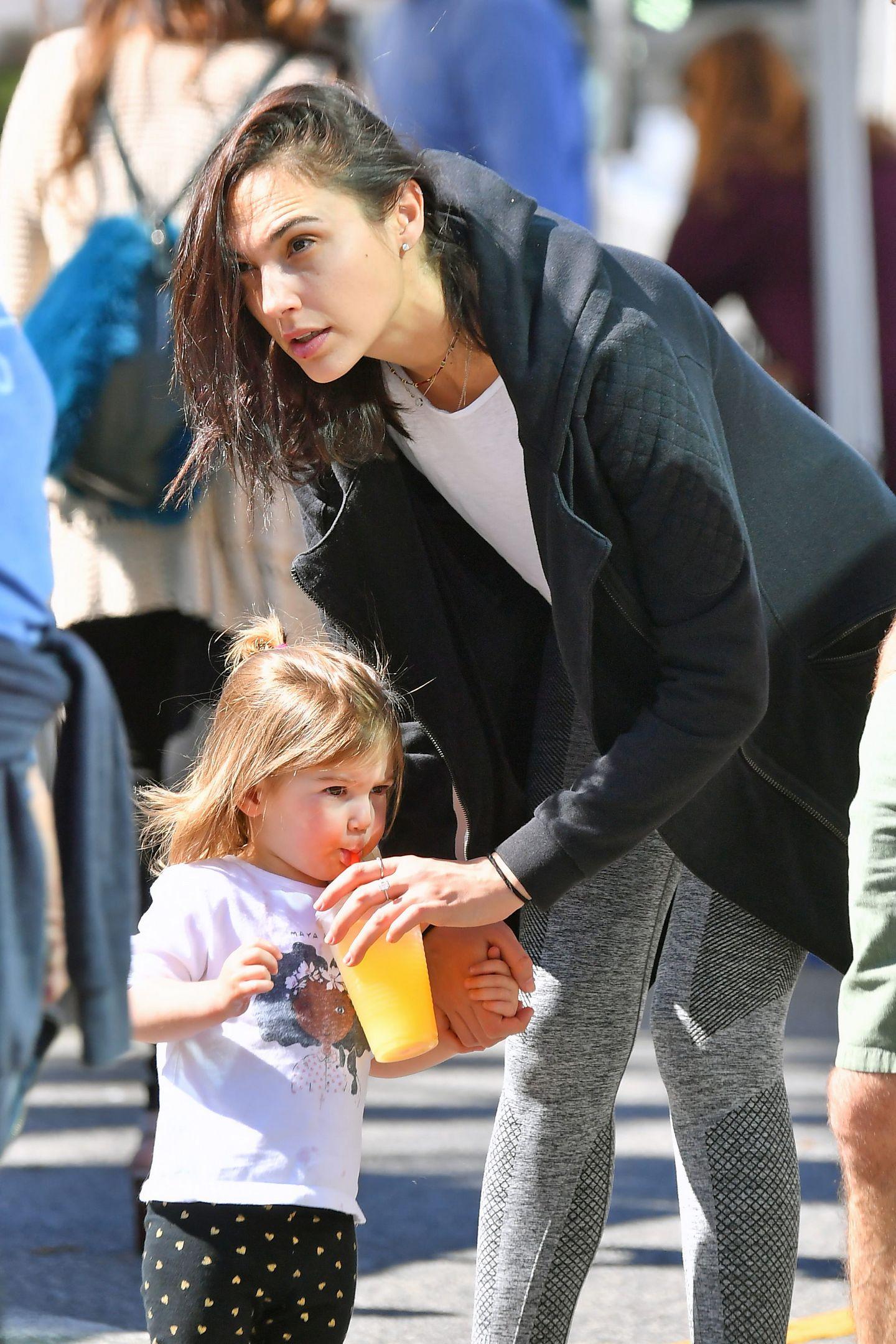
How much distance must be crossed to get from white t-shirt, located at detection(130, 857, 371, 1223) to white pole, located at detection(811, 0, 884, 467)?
3.60 metres

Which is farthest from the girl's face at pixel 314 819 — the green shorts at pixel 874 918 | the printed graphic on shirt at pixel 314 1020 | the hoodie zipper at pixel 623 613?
the green shorts at pixel 874 918

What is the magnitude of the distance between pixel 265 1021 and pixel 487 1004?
0.27 meters

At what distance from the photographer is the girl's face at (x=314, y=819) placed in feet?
6.74

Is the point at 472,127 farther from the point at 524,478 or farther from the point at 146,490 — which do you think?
the point at 524,478

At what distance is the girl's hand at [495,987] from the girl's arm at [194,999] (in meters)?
0.28

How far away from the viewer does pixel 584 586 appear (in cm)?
192

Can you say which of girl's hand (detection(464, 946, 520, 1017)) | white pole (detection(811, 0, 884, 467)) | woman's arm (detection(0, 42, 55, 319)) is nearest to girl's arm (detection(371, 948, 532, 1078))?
girl's hand (detection(464, 946, 520, 1017))

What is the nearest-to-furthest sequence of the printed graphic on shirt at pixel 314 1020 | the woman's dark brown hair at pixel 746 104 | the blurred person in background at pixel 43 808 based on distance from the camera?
the blurred person in background at pixel 43 808
the printed graphic on shirt at pixel 314 1020
the woman's dark brown hair at pixel 746 104

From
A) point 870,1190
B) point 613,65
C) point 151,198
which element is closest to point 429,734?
point 870,1190

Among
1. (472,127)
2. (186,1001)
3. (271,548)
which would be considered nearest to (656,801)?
(186,1001)

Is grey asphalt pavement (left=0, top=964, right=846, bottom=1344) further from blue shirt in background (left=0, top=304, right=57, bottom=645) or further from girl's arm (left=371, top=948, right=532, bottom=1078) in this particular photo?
blue shirt in background (left=0, top=304, right=57, bottom=645)

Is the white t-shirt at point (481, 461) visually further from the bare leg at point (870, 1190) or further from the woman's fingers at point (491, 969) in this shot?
the bare leg at point (870, 1190)

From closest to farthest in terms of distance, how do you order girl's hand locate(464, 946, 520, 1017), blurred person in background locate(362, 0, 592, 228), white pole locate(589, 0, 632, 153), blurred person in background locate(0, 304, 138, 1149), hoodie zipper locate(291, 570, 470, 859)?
blurred person in background locate(0, 304, 138, 1149)
girl's hand locate(464, 946, 520, 1017)
hoodie zipper locate(291, 570, 470, 859)
blurred person in background locate(362, 0, 592, 228)
white pole locate(589, 0, 632, 153)

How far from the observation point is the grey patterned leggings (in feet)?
6.82
